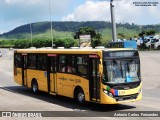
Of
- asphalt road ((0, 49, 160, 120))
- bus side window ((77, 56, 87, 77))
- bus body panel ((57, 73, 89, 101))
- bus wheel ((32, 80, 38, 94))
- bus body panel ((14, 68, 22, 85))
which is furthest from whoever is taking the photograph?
bus body panel ((14, 68, 22, 85))

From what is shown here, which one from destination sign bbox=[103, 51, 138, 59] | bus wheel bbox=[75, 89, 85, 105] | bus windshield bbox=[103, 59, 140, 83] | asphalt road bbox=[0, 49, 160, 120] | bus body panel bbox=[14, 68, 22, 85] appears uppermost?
destination sign bbox=[103, 51, 138, 59]

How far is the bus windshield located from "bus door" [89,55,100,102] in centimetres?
45

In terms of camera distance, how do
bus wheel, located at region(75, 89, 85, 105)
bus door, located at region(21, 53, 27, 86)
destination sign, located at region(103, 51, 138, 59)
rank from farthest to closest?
bus door, located at region(21, 53, 27, 86) → bus wheel, located at region(75, 89, 85, 105) → destination sign, located at region(103, 51, 138, 59)

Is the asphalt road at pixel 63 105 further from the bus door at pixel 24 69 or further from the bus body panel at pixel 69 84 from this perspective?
the bus door at pixel 24 69

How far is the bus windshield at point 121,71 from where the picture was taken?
1580cm

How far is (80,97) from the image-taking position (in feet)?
57.6

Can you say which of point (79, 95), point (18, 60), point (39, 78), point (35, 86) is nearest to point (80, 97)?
point (79, 95)

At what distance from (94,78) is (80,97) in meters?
1.64

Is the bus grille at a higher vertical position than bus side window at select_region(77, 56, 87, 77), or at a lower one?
lower

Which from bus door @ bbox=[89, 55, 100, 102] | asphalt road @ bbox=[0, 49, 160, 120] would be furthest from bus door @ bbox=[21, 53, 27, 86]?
bus door @ bbox=[89, 55, 100, 102]

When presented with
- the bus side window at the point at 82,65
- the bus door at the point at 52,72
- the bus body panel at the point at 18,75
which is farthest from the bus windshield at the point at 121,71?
the bus body panel at the point at 18,75

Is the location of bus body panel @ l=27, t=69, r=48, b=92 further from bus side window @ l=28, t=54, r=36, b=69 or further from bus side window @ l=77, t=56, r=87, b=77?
bus side window @ l=77, t=56, r=87, b=77

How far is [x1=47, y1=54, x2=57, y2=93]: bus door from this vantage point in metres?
20.0

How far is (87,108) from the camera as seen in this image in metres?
16.7
